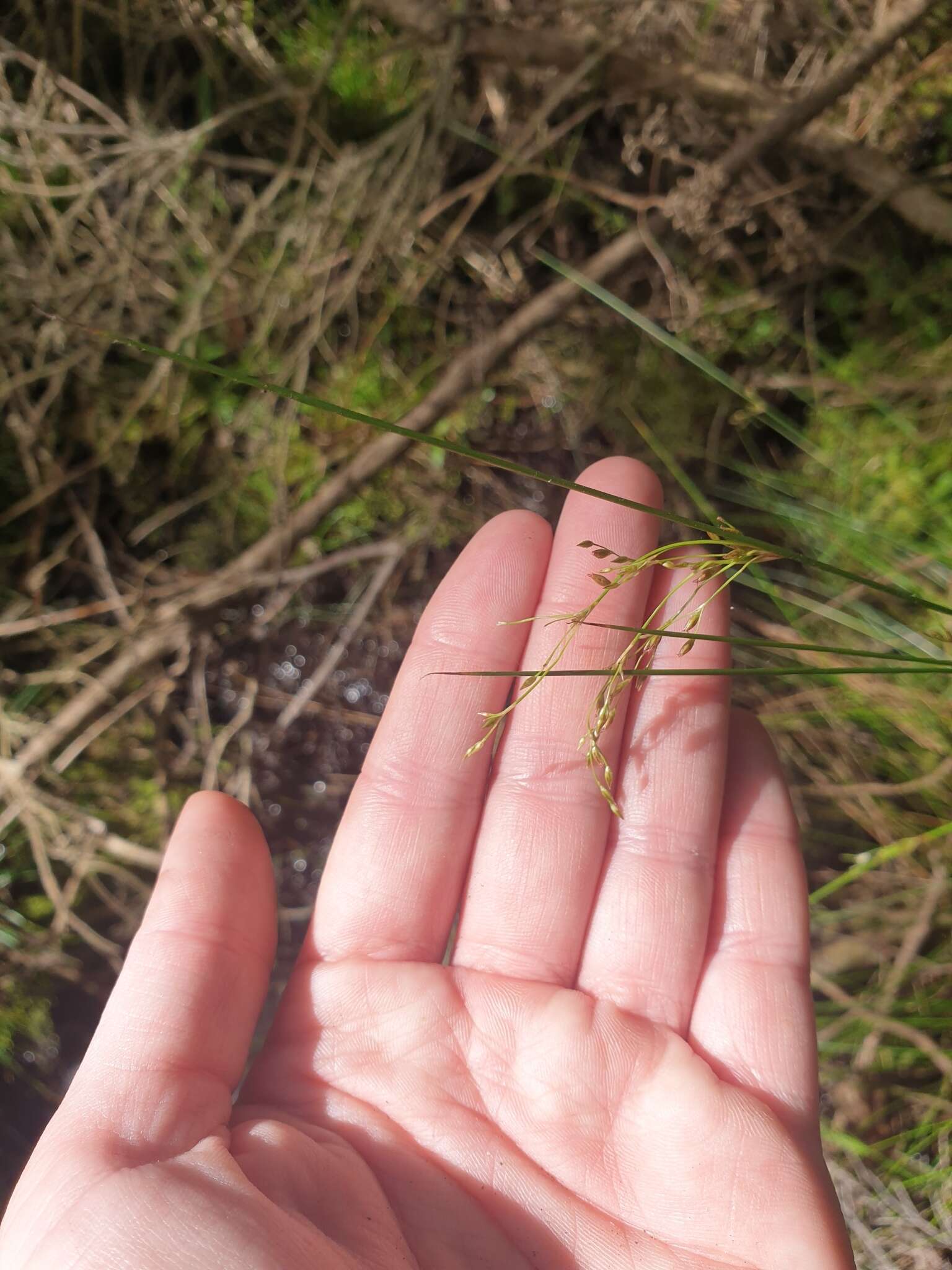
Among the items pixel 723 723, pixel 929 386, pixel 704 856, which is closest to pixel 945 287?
pixel 929 386

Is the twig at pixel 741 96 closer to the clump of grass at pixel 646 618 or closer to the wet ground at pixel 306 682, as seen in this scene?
the wet ground at pixel 306 682

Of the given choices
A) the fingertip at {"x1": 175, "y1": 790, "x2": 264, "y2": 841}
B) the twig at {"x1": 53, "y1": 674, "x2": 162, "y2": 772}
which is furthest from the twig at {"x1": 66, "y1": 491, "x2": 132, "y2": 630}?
the fingertip at {"x1": 175, "y1": 790, "x2": 264, "y2": 841}

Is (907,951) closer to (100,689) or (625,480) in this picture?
(625,480)

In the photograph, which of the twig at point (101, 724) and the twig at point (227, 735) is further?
the twig at point (227, 735)

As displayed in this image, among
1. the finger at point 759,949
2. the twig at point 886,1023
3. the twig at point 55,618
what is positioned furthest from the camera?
the twig at point 55,618

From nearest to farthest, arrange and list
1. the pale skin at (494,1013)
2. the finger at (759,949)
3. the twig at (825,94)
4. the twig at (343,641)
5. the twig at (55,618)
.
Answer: the pale skin at (494,1013) → the finger at (759,949) → the twig at (825,94) → the twig at (55,618) → the twig at (343,641)

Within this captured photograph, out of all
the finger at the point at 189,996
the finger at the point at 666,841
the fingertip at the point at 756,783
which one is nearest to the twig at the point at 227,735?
the finger at the point at 189,996

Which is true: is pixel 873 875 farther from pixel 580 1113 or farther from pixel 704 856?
pixel 580 1113
